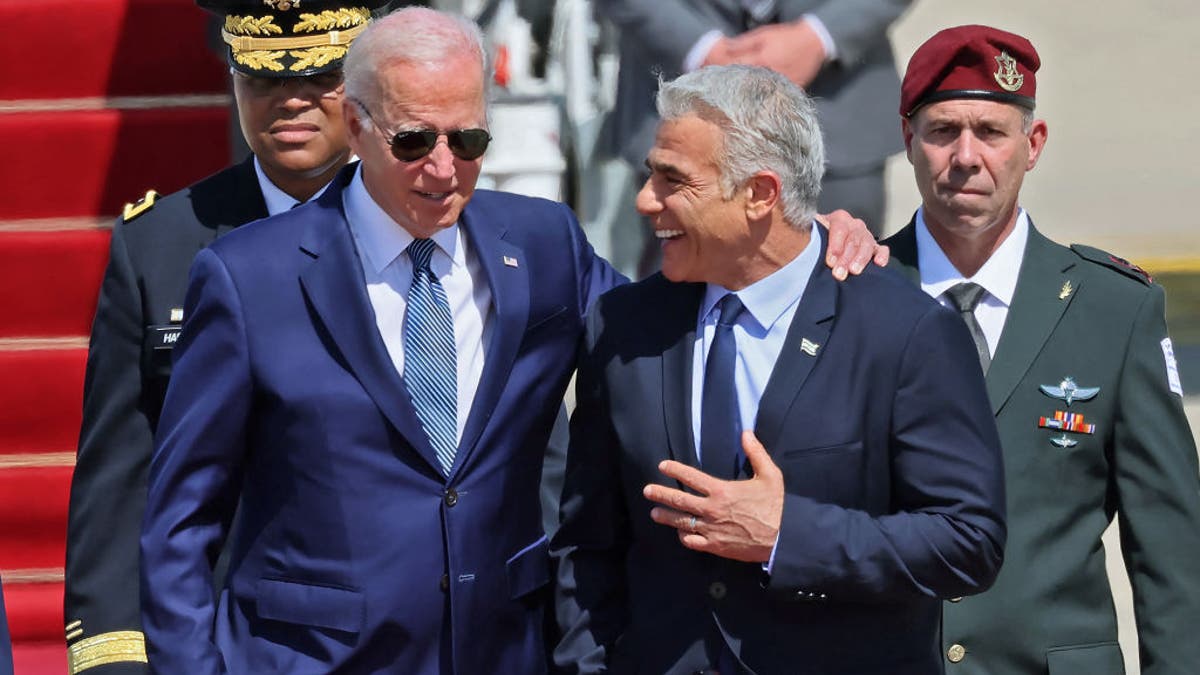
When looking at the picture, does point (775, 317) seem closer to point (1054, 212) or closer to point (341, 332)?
point (341, 332)

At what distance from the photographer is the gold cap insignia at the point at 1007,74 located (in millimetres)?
3998

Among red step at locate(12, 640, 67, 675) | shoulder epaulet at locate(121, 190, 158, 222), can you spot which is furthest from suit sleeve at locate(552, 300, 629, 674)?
red step at locate(12, 640, 67, 675)

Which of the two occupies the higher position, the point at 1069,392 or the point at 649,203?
the point at 649,203

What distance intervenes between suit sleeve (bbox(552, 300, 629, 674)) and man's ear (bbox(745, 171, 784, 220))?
0.36 meters

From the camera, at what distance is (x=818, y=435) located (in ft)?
10.9

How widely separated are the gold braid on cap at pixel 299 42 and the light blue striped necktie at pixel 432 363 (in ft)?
2.10

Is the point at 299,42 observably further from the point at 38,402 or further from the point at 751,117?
the point at 38,402

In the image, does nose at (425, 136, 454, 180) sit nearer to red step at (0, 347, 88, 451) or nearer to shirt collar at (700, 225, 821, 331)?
shirt collar at (700, 225, 821, 331)

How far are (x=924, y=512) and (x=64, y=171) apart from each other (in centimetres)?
353

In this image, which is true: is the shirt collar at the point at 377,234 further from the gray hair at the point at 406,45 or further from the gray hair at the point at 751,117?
the gray hair at the point at 751,117

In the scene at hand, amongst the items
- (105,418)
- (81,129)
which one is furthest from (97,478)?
(81,129)

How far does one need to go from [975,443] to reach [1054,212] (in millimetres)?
3598

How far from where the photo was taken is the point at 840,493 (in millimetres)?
3314

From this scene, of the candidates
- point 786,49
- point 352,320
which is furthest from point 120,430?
point 786,49
